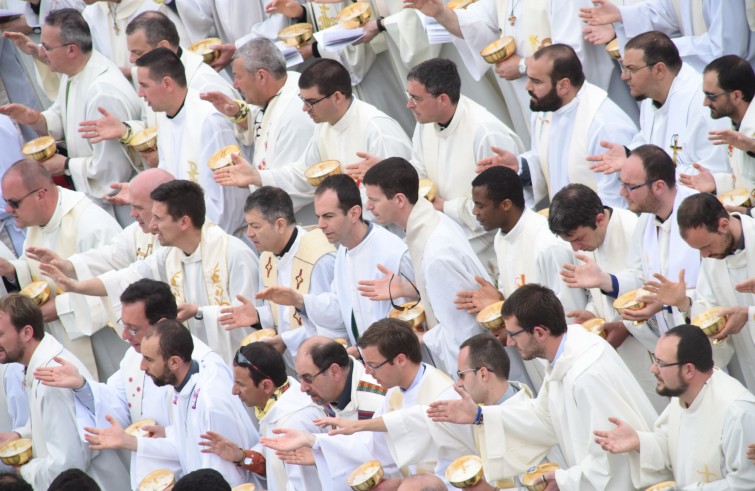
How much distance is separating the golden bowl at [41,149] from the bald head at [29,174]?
565 mm

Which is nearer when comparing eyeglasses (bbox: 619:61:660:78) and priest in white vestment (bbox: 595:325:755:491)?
priest in white vestment (bbox: 595:325:755:491)

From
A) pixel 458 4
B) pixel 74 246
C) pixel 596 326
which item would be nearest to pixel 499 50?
pixel 458 4

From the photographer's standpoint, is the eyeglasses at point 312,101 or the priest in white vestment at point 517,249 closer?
the priest in white vestment at point 517,249

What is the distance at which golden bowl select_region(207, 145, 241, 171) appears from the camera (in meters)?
9.81

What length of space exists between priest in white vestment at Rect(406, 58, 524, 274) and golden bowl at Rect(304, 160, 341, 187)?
0.62m

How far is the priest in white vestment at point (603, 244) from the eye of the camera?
7766mm

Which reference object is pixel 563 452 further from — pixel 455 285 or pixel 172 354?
pixel 172 354

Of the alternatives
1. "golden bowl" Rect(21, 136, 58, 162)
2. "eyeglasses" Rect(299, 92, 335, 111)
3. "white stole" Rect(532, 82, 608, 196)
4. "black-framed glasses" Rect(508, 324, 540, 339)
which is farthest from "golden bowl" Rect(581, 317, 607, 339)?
"golden bowl" Rect(21, 136, 58, 162)

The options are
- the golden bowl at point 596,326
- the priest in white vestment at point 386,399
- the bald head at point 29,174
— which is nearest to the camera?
the priest in white vestment at point 386,399

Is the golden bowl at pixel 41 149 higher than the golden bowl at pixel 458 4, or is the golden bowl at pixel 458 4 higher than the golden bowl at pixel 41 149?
the golden bowl at pixel 458 4

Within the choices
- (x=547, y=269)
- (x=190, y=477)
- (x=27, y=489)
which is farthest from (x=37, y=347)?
(x=547, y=269)

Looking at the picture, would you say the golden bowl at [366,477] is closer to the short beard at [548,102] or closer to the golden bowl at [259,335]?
the golden bowl at [259,335]

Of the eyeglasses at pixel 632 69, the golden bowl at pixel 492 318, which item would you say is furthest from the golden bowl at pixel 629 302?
the eyeglasses at pixel 632 69

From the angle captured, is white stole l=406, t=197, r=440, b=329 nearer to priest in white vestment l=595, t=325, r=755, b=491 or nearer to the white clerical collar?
Answer: the white clerical collar
